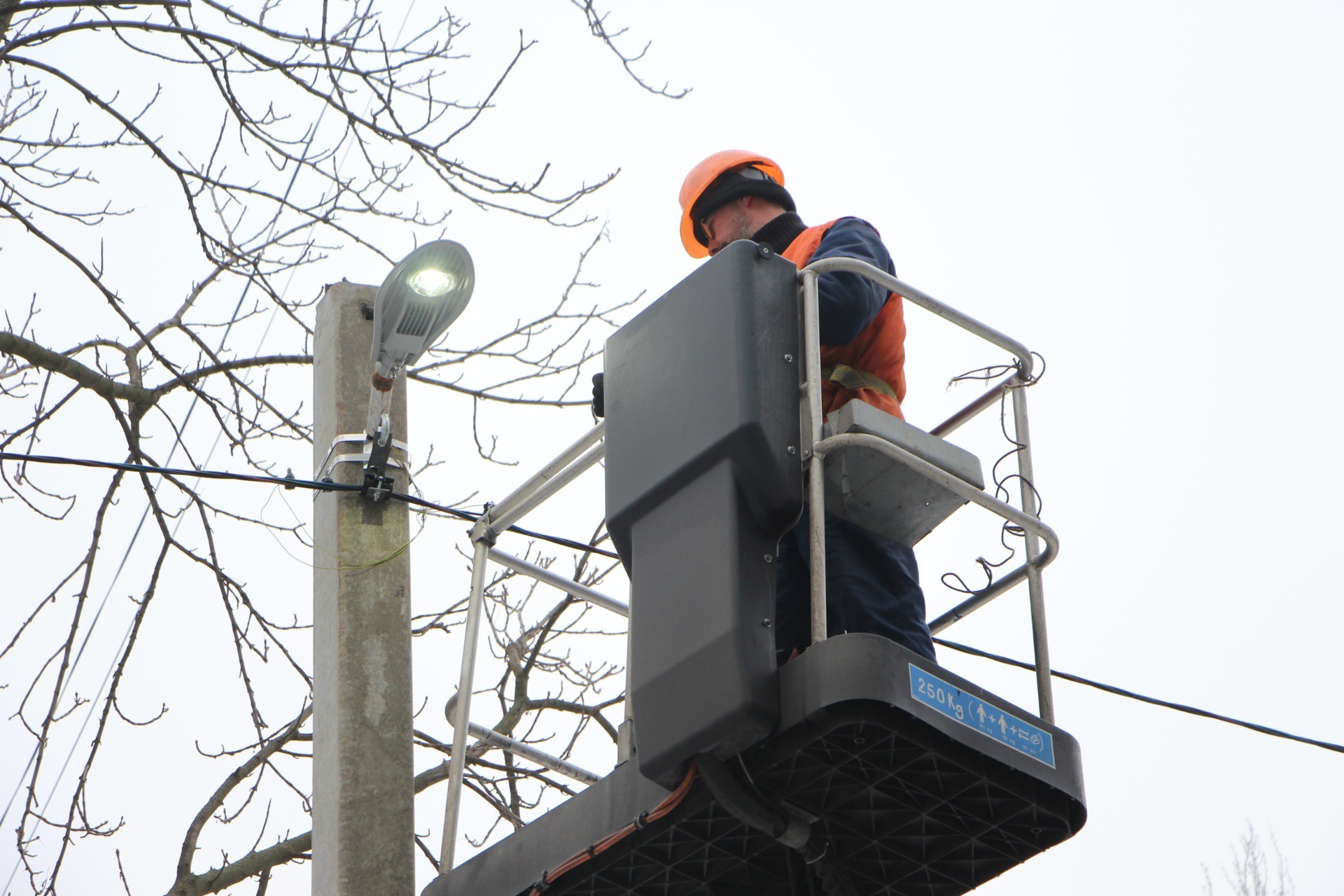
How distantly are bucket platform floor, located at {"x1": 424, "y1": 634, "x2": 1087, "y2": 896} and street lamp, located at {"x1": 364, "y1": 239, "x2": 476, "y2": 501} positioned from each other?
55.3 inches

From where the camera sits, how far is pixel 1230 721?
18.8ft

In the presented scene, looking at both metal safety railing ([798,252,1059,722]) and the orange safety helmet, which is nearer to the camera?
metal safety railing ([798,252,1059,722])

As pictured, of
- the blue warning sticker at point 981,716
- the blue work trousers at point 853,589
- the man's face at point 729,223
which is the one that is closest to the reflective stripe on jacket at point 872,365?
the blue work trousers at point 853,589

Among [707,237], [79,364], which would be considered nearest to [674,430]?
[707,237]

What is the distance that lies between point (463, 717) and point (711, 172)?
1.82 meters

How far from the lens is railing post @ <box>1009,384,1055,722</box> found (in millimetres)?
3699

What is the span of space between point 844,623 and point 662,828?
0.64 metres

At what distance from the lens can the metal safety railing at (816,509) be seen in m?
3.54

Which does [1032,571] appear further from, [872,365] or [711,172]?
[711,172]

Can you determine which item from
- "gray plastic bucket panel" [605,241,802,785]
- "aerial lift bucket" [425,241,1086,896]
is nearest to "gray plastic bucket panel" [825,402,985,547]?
"aerial lift bucket" [425,241,1086,896]

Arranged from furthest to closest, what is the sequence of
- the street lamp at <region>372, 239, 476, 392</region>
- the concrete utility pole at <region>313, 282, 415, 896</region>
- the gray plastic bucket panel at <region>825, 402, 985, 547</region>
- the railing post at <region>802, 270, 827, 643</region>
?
the street lamp at <region>372, 239, 476, 392</region> → the concrete utility pole at <region>313, 282, 415, 896</region> → the gray plastic bucket panel at <region>825, 402, 985, 547</region> → the railing post at <region>802, 270, 827, 643</region>

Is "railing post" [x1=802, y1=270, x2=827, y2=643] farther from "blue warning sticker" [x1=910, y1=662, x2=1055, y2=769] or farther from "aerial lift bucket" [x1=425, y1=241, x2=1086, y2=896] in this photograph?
"blue warning sticker" [x1=910, y1=662, x2=1055, y2=769]

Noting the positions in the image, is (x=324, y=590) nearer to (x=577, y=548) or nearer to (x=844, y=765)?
(x=577, y=548)

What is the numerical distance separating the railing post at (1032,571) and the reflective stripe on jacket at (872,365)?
0.31m
